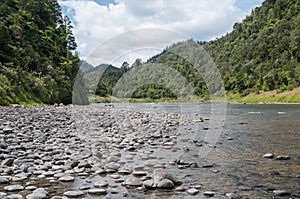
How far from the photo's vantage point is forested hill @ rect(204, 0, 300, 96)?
8856 centimetres

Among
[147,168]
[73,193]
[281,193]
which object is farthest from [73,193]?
[281,193]

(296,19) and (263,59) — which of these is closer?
(296,19)

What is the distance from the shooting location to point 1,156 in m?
7.84

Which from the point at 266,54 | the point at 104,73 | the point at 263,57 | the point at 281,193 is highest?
the point at 266,54

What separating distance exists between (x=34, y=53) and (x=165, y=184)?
176ft

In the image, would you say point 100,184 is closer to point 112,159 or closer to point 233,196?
point 112,159

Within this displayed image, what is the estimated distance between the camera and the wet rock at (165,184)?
595cm

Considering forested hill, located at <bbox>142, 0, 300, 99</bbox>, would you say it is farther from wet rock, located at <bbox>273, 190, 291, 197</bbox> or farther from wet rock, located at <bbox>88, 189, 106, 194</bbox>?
wet rock, located at <bbox>88, 189, 106, 194</bbox>

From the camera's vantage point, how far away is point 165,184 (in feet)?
19.6

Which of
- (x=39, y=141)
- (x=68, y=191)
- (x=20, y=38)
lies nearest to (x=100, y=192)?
(x=68, y=191)

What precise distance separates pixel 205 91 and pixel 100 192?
296ft

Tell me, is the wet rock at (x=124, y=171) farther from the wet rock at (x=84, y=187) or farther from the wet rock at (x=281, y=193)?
the wet rock at (x=281, y=193)

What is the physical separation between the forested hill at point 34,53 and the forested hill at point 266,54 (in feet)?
186

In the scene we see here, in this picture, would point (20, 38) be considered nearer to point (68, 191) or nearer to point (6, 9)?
point (6, 9)
